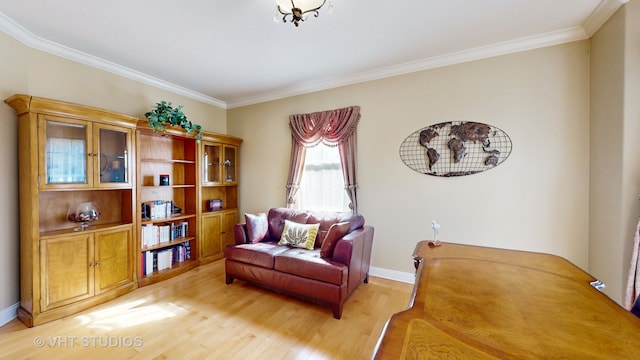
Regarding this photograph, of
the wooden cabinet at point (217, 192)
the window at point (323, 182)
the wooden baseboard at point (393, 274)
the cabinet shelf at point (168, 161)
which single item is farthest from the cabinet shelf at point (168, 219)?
the wooden baseboard at point (393, 274)

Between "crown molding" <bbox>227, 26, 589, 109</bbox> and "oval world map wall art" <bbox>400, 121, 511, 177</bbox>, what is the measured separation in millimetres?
746

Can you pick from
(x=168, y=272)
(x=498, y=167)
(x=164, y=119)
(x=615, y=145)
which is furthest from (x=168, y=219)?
(x=615, y=145)

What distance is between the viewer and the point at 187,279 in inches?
123

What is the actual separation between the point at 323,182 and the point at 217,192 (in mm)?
1974

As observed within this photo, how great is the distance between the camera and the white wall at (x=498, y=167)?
2.33 meters

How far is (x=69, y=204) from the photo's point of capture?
8.44ft

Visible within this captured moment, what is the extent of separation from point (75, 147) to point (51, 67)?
96 cm

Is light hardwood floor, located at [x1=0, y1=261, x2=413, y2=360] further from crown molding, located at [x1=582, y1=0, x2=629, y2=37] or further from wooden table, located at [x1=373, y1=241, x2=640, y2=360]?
crown molding, located at [x1=582, y1=0, x2=629, y2=37]

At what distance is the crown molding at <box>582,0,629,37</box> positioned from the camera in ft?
6.16

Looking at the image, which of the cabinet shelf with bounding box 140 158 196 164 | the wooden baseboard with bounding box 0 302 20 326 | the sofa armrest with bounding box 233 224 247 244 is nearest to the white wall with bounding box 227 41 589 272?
the sofa armrest with bounding box 233 224 247 244

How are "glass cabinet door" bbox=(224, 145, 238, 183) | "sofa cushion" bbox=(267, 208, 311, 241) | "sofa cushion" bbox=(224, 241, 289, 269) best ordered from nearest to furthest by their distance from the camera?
"sofa cushion" bbox=(224, 241, 289, 269) < "sofa cushion" bbox=(267, 208, 311, 241) < "glass cabinet door" bbox=(224, 145, 238, 183)

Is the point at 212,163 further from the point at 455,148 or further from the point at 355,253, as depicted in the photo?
the point at 455,148

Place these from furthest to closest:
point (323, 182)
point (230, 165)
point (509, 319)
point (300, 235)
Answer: point (230, 165) → point (323, 182) → point (300, 235) → point (509, 319)

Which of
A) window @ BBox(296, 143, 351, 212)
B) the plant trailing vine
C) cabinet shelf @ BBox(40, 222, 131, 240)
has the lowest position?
cabinet shelf @ BBox(40, 222, 131, 240)
